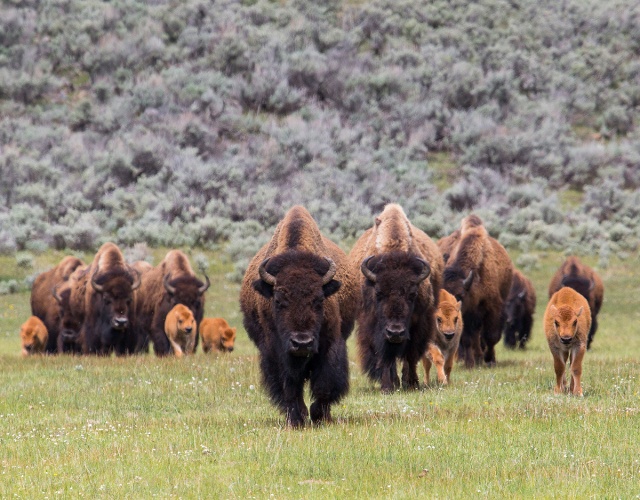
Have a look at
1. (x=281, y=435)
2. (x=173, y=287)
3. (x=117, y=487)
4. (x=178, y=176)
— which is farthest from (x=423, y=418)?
(x=178, y=176)

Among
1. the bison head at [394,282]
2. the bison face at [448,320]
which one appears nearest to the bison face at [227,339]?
the bison face at [448,320]

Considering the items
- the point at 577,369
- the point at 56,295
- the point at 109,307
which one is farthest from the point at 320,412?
the point at 56,295

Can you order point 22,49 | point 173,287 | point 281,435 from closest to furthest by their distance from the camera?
point 281,435, point 173,287, point 22,49

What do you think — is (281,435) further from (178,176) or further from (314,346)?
(178,176)

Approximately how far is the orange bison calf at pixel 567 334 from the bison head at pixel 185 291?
902 centimetres

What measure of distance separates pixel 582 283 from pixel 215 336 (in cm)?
716

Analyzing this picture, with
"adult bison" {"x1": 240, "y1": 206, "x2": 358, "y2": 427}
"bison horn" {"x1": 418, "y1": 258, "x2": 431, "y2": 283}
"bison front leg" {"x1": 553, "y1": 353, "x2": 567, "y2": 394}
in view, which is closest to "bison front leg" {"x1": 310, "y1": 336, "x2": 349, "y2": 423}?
"adult bison" {"x1": 240, "y1": 206, "x2": 358, "y2": 427}

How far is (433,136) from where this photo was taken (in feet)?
151

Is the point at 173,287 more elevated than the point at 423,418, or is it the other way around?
the point at 173,287

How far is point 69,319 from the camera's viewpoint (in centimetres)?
2002

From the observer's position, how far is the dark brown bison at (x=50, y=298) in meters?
21.3

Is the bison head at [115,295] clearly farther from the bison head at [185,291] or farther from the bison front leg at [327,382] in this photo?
the bison front leg at [327,382]

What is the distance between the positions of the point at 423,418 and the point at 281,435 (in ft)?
5.05

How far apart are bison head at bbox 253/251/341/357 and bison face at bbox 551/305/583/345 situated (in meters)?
2.85
